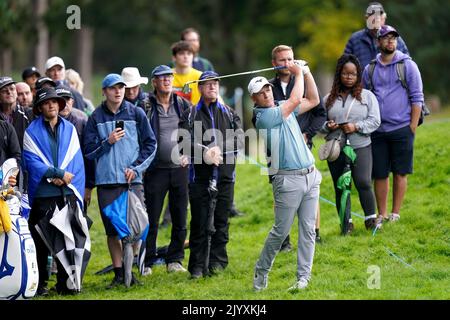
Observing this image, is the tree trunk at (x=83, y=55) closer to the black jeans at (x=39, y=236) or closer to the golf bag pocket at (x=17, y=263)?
the black jeans at (x=39, y=236)

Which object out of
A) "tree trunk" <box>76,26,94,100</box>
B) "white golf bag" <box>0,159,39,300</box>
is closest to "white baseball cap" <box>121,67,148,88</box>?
"white golf bag" <box>0,159,39,300</box>

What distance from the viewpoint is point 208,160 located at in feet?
37.3

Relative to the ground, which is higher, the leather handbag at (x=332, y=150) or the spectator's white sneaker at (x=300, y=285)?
the leather handbag at (x=332, y=150)

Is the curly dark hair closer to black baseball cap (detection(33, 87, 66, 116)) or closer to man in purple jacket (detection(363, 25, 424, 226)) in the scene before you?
man in purple jacket (detection(363, 25, 424, 226))

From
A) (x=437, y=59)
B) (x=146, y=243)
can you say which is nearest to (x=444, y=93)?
(x=437, y=59)

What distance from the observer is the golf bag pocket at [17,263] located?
10531 mm

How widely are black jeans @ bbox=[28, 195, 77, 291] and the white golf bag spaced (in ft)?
1.37

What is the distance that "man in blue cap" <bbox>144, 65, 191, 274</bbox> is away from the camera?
12.0m

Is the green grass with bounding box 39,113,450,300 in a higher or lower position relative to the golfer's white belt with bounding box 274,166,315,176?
lower

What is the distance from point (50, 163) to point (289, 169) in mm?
2642

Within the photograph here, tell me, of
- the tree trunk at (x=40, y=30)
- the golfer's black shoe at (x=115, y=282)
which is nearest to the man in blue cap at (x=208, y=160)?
the golfer's black shoe at (x=115, y=282)

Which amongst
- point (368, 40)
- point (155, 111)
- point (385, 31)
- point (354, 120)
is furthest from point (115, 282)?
point (368, 40)

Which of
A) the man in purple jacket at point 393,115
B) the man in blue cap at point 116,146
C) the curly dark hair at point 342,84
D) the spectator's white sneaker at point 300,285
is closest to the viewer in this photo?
the spectator's white sneaker at point 300,285

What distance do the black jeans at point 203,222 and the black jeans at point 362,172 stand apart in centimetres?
148
